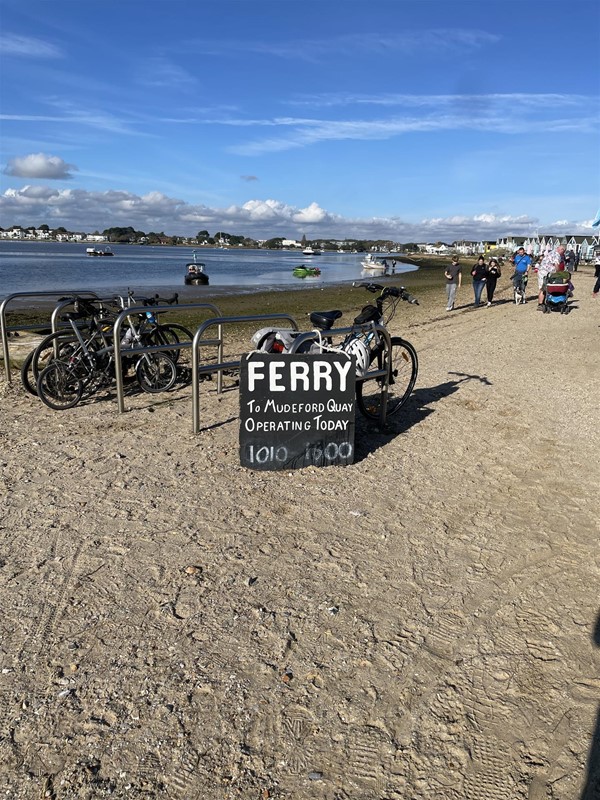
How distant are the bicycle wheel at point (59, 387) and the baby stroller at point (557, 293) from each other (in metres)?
13.1

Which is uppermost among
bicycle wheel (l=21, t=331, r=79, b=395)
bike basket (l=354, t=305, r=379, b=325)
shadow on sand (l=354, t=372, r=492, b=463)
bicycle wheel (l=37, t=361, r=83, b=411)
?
bike basket (l=354, t=305, r=379, b=325)

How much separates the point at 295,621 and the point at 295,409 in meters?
2.10

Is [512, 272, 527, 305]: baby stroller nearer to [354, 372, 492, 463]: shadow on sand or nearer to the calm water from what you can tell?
[354, 372, 492, 463]: shadow on sand

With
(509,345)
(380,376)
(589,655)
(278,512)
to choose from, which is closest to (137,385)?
(380,376)

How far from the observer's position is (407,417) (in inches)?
253

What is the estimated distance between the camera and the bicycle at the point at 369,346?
215 inches

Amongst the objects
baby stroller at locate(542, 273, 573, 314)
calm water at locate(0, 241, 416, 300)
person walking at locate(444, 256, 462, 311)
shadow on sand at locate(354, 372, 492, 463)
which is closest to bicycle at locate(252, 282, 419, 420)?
shadow on sand at locate(354, 372, 492, 463)

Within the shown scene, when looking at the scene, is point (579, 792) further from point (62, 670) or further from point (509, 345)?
point (509, 345)

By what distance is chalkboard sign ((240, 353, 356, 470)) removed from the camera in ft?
15.4

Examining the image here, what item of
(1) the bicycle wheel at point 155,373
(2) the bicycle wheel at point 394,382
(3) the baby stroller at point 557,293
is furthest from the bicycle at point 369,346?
(3) the baby stroller at point 557,293

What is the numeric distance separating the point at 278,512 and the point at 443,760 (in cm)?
206

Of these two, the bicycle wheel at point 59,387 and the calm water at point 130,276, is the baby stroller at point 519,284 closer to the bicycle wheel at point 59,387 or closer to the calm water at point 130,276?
the bicycle wheel at point 59,387

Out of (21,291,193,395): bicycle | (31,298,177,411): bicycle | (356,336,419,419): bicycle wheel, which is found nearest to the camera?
(356,336,419,419): bicycle wheel

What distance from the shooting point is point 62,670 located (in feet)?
8.30
